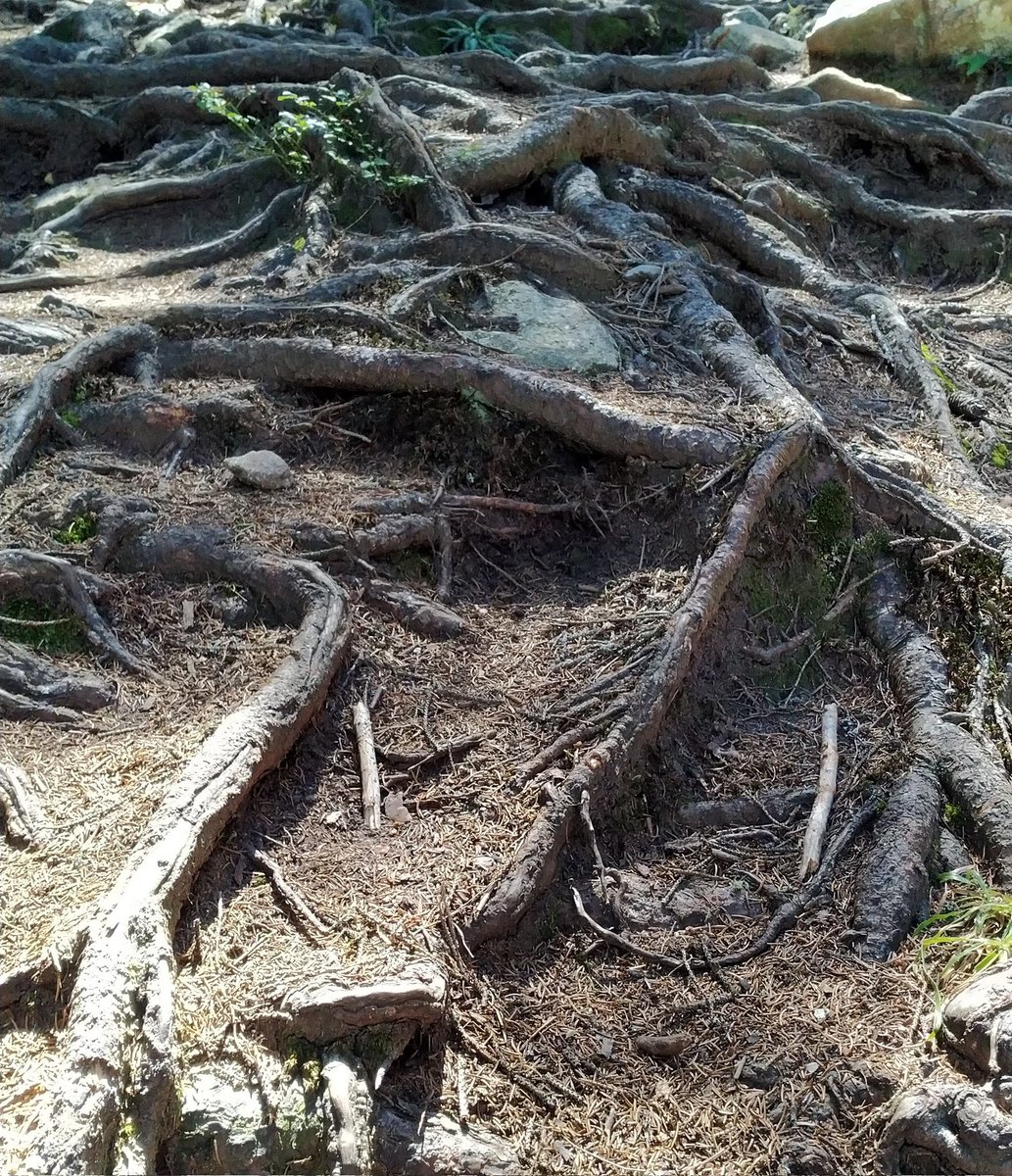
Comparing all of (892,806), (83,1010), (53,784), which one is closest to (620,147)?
(892,806)

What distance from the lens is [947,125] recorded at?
10203 millimetres

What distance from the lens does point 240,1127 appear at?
2.72 m

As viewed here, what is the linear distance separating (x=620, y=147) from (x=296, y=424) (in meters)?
4.42

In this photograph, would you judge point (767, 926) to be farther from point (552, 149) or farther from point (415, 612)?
point (552, 149)

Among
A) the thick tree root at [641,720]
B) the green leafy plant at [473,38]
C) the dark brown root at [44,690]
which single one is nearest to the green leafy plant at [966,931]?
the thick tree root at [641,720]

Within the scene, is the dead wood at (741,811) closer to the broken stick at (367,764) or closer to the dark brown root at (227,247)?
the broken stick at (367,764)

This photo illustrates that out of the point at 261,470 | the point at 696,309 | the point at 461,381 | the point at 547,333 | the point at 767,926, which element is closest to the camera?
the point at 767,926

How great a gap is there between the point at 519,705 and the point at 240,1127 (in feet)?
6.39

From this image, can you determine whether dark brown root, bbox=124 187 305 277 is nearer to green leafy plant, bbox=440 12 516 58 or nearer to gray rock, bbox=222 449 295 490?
gray rock, bbox=222 449 295 490

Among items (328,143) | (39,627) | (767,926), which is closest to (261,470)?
(39,627)

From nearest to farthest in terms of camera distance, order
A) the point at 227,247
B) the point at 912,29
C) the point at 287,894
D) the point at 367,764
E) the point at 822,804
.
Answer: the point at 287,894 < the point at 367,764 < the point at 822,804 < the point at 227,247 < the point at 912,29

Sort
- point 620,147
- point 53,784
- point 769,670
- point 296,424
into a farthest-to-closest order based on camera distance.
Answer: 1. point 620,147
2. point 296,424
3. point 769,670
4. point 53,784

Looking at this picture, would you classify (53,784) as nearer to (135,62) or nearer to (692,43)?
(135,62)

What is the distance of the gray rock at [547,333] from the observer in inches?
228
